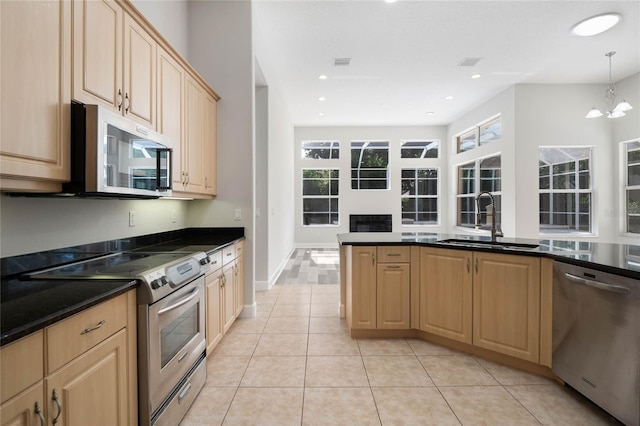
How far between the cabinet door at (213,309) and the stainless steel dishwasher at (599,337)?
244 cm

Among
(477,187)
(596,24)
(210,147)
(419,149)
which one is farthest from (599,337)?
(419,149)

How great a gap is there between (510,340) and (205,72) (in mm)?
3821

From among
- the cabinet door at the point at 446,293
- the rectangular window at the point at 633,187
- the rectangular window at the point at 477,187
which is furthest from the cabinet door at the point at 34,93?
the rectangular window at the point at 633,187

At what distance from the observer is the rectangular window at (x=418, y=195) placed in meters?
8.91

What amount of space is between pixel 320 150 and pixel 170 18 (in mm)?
6068

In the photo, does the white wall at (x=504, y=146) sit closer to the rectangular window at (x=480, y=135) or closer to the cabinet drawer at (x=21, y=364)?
the rectangular window at (x=480, y=135)

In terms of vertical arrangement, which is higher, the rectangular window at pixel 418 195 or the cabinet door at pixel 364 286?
the rectangular window at pixel 418 195

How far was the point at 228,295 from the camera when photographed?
285cm

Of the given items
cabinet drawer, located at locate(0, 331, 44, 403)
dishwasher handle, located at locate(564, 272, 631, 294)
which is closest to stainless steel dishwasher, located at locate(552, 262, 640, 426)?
dishwasher handle, located at locate(564, 272, 631, 294)

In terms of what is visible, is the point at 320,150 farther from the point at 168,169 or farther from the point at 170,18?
the point at 168,169

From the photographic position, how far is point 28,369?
918 mm

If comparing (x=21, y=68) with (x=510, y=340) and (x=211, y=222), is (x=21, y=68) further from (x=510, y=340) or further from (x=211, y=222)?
(x=510, y=340)

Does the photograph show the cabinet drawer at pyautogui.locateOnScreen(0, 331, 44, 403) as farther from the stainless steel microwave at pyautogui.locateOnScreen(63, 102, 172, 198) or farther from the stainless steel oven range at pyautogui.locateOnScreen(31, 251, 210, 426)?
the stainless steel microwave at pyautogui.locateOnScreen(63, 102, 172, 198)

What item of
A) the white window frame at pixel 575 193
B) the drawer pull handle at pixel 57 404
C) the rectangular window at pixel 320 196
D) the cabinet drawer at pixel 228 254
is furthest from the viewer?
the rectangular window at pixel 320 196
